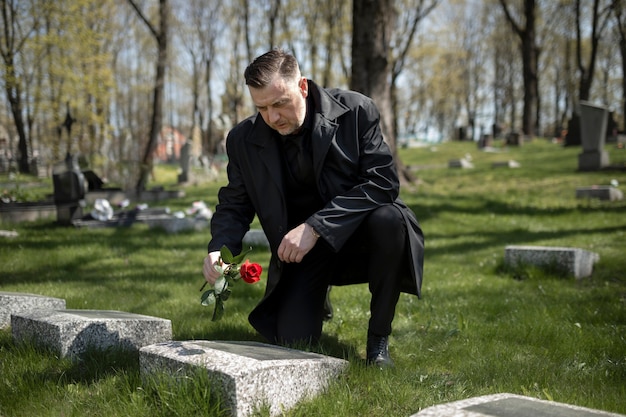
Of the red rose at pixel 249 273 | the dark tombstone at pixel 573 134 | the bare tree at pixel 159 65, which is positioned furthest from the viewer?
the dark tombstone at pixel 573 134

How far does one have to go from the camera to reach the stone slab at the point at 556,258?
603 cm

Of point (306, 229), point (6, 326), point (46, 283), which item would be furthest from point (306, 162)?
point (46, 283)

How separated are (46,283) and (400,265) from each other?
3.95 meters

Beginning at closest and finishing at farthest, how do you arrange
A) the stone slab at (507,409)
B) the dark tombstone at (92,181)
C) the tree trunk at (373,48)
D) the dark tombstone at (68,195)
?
the stone slab at (507,409) < the dark tombstone at (68,195) < the tree trunk at (373,48) < the dark tombstone at (92,181)

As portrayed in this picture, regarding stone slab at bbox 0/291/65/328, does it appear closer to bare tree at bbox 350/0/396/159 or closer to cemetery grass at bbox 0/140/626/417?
cemetery grass at bbox 0/140/626/417

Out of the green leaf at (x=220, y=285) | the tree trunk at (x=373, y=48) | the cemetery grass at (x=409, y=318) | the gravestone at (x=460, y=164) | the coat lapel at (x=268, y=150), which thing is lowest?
the cemetery grass at (x=409, y=318)

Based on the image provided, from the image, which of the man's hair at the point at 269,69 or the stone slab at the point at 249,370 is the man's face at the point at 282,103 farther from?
the stone slab at the point at 249,370

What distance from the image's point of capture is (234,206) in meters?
3.81

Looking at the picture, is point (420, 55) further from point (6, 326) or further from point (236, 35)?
point (6, 326)

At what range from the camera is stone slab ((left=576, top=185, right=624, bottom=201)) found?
38.7 ft

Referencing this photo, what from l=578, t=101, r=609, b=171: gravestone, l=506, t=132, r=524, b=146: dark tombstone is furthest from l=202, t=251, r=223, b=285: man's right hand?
l=506, t=132, r=524, b=146: dark tombstone

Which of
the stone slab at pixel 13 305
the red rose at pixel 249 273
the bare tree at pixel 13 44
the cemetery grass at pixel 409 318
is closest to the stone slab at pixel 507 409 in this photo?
the cemetery grass at pixel 409 318

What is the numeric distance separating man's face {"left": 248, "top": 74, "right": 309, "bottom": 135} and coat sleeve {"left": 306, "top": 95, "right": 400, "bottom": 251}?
276 mm

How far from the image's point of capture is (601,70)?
5331 cm
